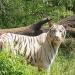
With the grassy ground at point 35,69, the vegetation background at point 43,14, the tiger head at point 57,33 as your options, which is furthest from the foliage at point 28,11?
the tiger head at point 57,33

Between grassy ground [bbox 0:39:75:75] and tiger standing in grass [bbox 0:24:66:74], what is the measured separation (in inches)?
12.4

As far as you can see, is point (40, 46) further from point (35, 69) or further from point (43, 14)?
point (43, 14)

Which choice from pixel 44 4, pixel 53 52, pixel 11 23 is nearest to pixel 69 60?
pixel 53 52

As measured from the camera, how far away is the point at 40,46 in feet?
23.5

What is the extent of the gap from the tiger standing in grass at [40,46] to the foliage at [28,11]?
4.63m

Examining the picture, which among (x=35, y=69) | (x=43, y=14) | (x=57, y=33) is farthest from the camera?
(x=43, y=14)

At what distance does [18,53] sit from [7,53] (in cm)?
84

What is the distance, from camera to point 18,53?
701 centimetres

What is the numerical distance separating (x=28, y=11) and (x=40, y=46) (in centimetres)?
600

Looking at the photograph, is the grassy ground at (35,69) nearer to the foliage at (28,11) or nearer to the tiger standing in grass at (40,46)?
the tiger standing in grass at (40,46)

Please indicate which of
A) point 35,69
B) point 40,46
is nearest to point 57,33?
point 40,46

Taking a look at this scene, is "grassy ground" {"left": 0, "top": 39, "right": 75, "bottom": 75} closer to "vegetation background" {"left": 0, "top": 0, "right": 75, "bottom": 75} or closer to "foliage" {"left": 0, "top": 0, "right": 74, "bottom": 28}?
"vegetation background" {"left": 0, "top": 0, "right": 75, "bottom": 75}

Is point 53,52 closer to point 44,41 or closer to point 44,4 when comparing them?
point 44,41

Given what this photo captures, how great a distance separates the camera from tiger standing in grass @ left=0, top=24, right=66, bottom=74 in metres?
7.03
